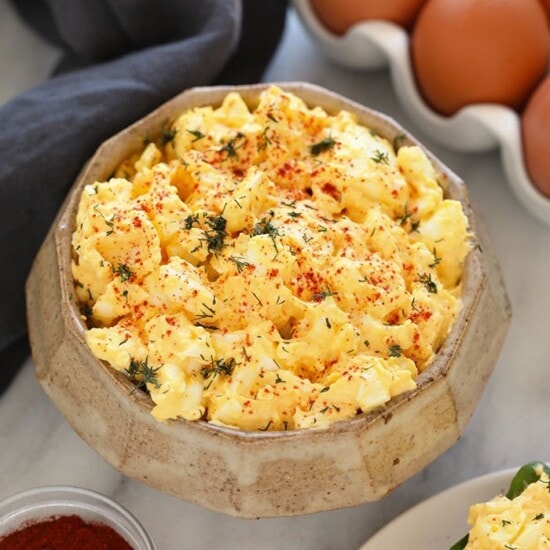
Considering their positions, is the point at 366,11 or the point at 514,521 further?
the point at 366,11

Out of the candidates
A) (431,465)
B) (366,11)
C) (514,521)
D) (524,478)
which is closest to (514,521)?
(514,521)

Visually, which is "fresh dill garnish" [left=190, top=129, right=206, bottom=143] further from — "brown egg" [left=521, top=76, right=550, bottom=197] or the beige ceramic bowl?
"brown egg" [left=521, top=76, right=550, bottom=197]

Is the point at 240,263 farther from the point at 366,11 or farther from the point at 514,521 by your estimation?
the point at 366,11

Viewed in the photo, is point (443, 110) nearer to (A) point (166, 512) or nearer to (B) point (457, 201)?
(B) point (457, 201)

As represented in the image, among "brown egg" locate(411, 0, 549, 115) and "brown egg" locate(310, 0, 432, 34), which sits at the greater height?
"brown egg" locate(310, 0, 432, 34)

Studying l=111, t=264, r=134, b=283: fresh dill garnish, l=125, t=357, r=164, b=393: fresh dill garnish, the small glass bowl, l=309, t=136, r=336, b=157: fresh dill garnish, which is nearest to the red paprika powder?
the small glass bowl
